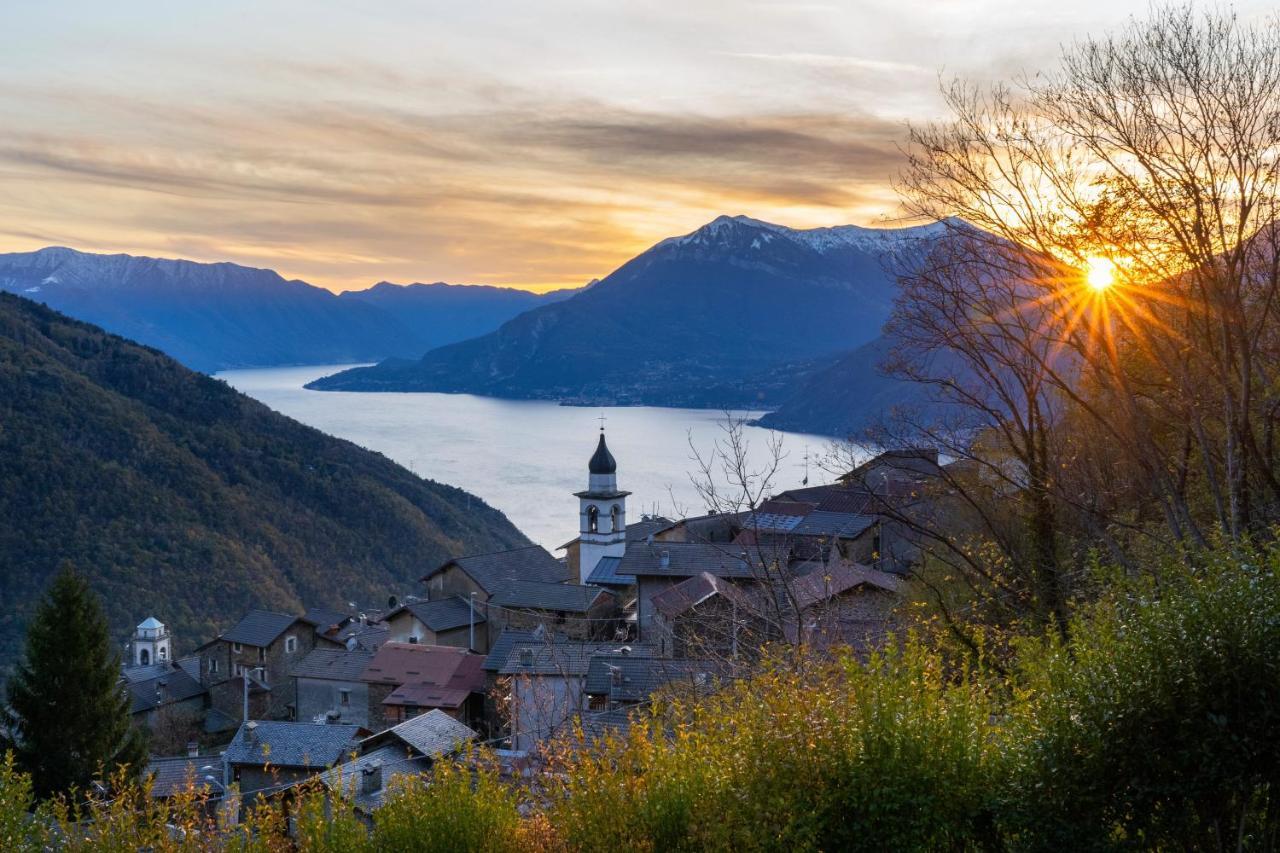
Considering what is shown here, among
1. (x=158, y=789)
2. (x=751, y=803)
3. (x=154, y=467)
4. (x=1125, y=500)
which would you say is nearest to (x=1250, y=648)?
(x=751, y=803)

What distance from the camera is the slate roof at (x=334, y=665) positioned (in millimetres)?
29906

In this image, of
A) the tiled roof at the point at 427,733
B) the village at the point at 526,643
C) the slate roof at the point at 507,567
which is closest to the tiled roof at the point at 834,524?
the village at the point at 526,643

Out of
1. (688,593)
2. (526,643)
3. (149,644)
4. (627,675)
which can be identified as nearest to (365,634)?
(149,644)

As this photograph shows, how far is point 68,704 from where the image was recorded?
20.1 meters

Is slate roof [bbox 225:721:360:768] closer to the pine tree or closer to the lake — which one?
the pine tree

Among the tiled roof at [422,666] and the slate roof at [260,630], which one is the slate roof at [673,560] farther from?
the slate roof at [260,630]

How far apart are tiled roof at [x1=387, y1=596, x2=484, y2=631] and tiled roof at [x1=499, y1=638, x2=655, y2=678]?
805cm

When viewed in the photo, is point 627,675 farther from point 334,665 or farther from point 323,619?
point 323,619

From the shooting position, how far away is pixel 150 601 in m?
49.1

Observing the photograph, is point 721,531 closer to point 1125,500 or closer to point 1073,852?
point 1125,500

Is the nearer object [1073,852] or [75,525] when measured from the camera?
[1073,852]

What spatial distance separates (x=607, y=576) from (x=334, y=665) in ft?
27.0

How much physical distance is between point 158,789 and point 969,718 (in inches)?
710

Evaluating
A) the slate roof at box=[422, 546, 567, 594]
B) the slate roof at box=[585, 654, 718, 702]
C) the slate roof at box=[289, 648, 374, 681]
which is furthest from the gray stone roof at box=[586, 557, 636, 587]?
the slate roof at box=[585, 654, 718, 702]
